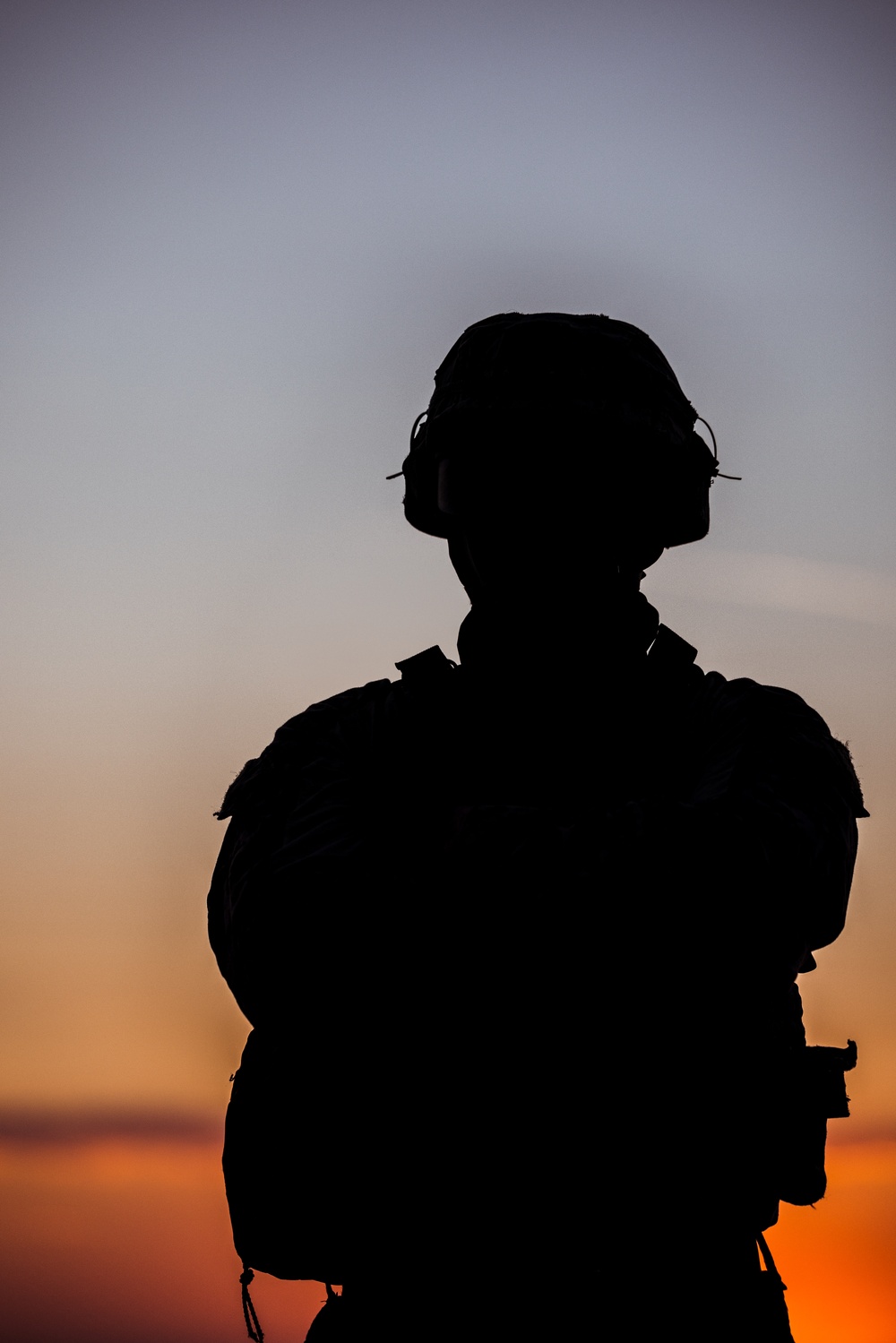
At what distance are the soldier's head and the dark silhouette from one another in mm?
21

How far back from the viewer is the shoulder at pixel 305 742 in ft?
10.3

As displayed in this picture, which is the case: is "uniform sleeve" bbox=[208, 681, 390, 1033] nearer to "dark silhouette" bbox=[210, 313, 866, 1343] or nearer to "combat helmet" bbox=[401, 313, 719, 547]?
"dark silhouette" bbox=[210, 313, 866, 1343]

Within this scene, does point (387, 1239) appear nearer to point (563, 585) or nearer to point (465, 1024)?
point (465, 1024)

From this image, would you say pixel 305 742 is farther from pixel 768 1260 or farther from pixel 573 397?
pixel 768 1260

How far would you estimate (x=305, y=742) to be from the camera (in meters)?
3.22

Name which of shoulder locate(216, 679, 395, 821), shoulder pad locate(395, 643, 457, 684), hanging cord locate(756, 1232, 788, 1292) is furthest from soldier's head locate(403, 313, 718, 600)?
hanging cord locate(756, 1232, 788, 1292)

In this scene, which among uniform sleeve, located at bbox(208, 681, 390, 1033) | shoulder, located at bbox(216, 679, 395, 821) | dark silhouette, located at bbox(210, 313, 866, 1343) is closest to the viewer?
dark silhouette, located at bbox(210, 313, 866, 1343)

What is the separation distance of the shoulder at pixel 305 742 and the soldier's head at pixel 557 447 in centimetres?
47

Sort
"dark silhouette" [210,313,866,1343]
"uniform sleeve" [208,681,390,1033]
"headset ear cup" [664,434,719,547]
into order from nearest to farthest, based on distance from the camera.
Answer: "dark silhouette" [210,313,866,1343], "uniform sleeve" [208,681,390,1033], "headset ear cup" [664,434,719,547]

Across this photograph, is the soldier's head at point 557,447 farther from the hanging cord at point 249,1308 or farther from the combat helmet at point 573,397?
the hanging cord at point 249,1308

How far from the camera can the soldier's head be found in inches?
126

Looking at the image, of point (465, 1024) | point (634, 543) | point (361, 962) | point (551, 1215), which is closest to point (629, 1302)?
point (551, 1215)

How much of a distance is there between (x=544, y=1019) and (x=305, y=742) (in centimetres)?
95

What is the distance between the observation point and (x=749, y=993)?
111 inches
